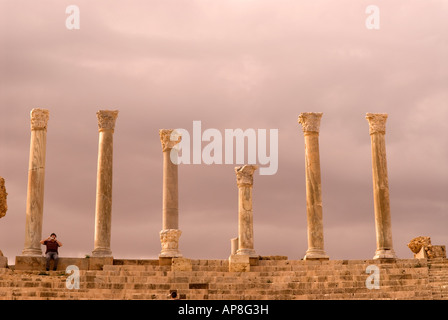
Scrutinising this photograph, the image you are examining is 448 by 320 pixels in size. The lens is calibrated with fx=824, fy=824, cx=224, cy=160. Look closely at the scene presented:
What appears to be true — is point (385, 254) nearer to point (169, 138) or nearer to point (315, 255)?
point (315, 255)

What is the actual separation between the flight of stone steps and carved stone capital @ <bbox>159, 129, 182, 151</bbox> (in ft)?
23.7

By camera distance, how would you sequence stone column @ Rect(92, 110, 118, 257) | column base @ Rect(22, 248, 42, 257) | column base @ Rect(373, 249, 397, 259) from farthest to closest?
column base @ Rect(373, 249, 397, 259) → stone column @ Rect(92, 110, 118, 257) → column base @ Rect(22, 248, 42, 257)

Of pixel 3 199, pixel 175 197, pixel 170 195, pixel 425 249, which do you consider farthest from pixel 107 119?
Result: pixel 425 249

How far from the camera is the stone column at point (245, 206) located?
4066cm

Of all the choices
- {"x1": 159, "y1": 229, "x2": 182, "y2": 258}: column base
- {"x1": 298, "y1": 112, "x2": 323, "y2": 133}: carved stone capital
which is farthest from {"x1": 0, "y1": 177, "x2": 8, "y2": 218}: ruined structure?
{"x1": 298, "y1": 112, "x2": 323, "y2": 133}: carved stone capital

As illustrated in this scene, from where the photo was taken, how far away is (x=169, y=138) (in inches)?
1673

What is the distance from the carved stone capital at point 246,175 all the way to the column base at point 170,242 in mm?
4046

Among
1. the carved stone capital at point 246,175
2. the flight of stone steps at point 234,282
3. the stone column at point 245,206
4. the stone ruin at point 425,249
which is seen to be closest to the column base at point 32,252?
the flight of stone steps at point 234,282

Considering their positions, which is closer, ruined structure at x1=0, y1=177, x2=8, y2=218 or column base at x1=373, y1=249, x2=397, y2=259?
ruined structure at x1=0, y1=177, x2=8, y2=218

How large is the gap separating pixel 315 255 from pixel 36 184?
46.4ft

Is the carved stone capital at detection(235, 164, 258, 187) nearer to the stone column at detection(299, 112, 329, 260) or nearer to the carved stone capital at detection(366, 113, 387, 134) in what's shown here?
the stone column at detection(299, 112, 329, 260)

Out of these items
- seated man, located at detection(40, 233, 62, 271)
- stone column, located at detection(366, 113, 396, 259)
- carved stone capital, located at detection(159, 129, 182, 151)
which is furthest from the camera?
carved stone capital, located at detection(159, 129, 182, 151)

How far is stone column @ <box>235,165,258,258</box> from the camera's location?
1601 inches
